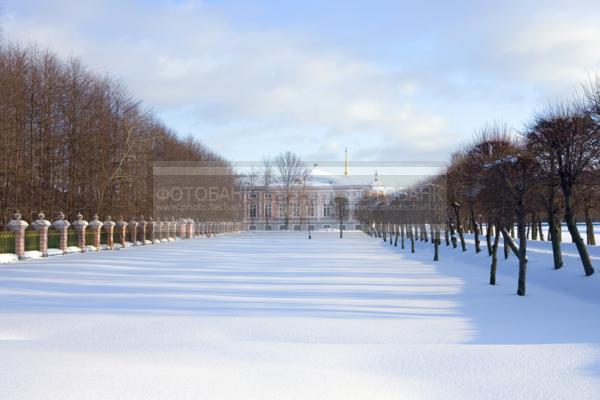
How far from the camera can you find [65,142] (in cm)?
3719

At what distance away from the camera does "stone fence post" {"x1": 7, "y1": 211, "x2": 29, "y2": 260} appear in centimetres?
2414

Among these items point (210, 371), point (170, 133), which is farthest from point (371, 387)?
point (170, 133)

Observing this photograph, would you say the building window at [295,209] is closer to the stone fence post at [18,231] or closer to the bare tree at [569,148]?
the stone fence post at [18,231]

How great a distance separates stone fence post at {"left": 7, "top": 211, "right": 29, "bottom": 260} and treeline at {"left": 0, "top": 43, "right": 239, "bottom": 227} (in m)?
6.19

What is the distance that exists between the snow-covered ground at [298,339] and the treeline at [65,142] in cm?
1781

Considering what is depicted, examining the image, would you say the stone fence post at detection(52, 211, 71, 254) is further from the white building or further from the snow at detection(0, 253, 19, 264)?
the white building

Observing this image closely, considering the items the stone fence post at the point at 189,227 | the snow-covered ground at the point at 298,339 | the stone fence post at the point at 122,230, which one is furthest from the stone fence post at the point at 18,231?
the stone fence post at the point at 189,227

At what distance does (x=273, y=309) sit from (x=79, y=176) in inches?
1216

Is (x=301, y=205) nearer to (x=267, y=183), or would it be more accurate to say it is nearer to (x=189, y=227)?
(x=267, y=183)

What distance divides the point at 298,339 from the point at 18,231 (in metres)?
20.1

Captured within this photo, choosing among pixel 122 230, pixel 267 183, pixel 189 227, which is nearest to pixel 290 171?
pixel 267 183

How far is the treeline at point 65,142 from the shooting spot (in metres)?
31.4

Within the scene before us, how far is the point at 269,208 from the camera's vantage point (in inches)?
3895

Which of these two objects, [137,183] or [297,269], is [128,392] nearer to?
[297,269]
